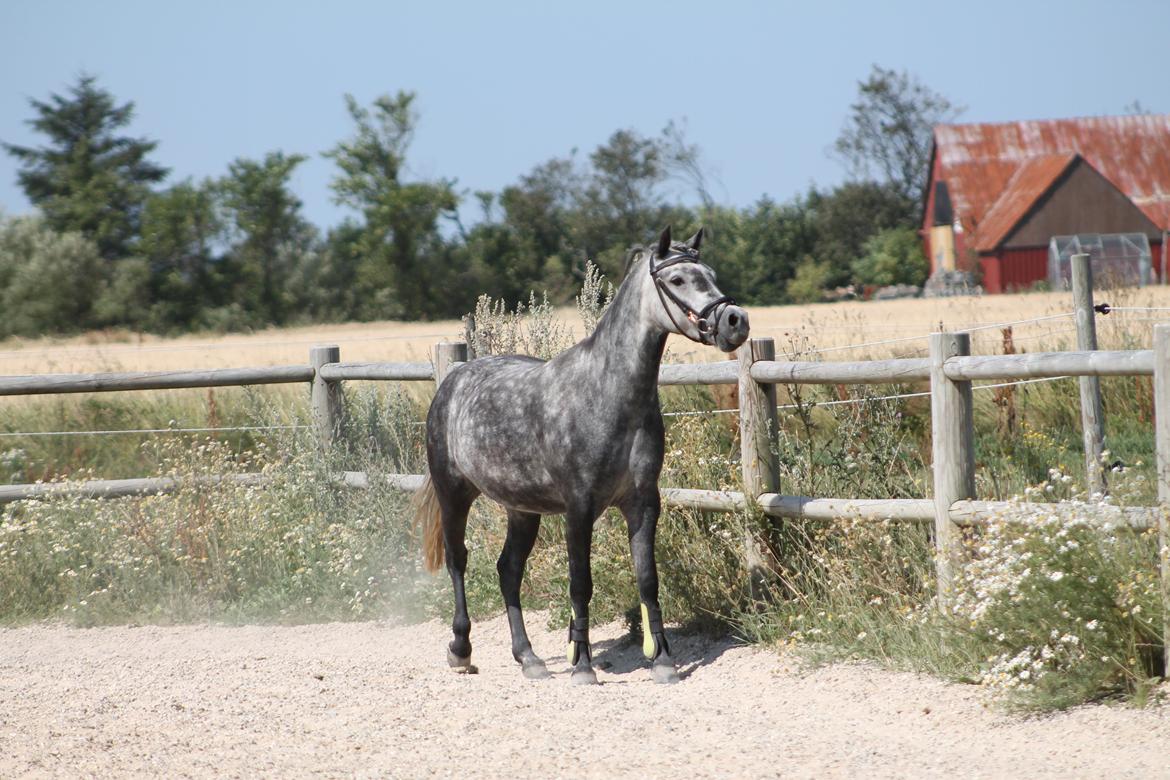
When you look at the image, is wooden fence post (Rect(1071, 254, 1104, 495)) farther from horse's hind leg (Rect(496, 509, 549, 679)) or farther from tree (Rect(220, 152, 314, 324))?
tree (Rect(220, 152, 314, 324))

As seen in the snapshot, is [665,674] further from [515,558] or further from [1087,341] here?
[1087,341]

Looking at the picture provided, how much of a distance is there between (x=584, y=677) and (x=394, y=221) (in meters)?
46.2

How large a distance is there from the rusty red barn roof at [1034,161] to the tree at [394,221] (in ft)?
63.8

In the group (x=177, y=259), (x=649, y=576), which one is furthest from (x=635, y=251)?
(x=177, y=259)

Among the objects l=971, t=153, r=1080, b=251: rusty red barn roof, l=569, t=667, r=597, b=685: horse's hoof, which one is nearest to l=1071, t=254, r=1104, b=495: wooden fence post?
l=569, t=667, r=597, b=685: horse's hoof

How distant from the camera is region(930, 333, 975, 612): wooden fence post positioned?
19.6 feet

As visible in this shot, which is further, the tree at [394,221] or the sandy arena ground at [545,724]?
the tree at [394,221]

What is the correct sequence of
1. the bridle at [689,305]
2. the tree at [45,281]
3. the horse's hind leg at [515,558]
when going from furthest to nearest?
the tree at [45,281] → the horse's hind leg at [515,558] → the bridle at [689,305]

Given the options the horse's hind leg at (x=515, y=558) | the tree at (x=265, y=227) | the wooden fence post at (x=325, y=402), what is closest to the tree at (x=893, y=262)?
the tree at (x=265, y=227)

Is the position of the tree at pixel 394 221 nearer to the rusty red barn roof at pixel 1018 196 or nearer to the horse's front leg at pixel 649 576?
the rusty red barn roof at pixel 1018 196

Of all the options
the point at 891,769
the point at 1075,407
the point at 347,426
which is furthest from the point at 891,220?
the point at 891,769

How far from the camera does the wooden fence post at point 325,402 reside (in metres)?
9.45

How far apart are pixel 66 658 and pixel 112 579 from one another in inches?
54.8

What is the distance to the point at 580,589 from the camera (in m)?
6.48
